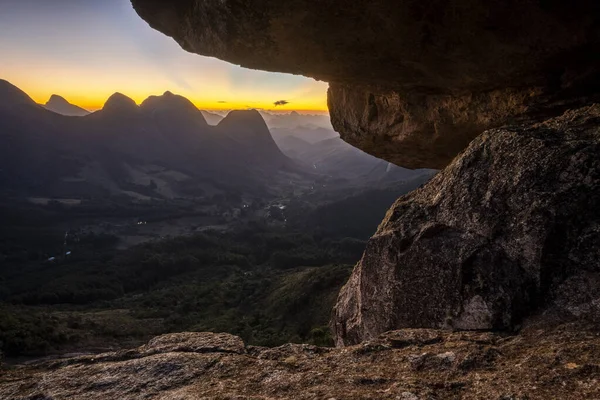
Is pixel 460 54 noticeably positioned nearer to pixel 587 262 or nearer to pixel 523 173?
pixel 523 173

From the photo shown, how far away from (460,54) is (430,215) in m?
6.47

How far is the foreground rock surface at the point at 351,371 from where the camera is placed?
4.82m

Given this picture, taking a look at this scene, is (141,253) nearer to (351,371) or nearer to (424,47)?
(424,47)

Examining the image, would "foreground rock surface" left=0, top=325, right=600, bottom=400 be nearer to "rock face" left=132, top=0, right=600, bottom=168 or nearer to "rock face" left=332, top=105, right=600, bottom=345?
"rock face" left=332, top=105, right=600, bottom=345

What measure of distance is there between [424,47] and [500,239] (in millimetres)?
8030

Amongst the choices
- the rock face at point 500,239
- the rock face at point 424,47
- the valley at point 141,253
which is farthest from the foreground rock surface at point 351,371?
the valley at point 141,253

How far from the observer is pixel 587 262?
246 inches

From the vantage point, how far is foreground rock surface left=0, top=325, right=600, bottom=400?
15.8ft

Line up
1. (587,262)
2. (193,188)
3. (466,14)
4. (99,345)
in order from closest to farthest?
(587,262), (466,14), (99,345), (193,188)

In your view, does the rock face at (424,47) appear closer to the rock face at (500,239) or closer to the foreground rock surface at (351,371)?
the rock face at (500,239)

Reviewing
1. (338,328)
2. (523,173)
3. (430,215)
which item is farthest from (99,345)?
(523,173)

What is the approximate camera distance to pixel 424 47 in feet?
41.6

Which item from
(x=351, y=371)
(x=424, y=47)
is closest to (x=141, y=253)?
(x=424, y=47)

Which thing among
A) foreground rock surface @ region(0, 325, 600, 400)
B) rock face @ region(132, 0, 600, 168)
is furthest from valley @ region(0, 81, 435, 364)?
foreground rock surface @ region(0, 325, 600, 400)
